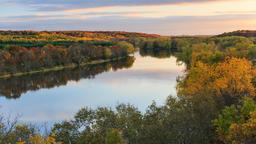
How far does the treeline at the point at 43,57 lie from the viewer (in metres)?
55.4

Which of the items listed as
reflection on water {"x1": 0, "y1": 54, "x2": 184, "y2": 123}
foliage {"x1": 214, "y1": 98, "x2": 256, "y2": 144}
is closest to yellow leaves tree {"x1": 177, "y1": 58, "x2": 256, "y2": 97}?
foliage {"x1": 214, "y1": 98, "x2": 256, "y2": 144}

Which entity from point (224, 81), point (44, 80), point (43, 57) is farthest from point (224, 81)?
point (43, 57)

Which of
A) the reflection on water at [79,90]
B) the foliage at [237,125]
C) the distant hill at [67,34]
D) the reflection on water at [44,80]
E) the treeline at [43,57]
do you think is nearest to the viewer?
the foliage at [237,125]

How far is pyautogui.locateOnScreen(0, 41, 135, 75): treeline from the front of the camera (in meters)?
55.4

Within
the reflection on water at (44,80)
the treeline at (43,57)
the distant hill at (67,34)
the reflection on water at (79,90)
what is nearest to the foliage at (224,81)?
the reflection on water at (79,90)

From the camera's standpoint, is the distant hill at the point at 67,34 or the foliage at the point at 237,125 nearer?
the foliage at the point at 237,125

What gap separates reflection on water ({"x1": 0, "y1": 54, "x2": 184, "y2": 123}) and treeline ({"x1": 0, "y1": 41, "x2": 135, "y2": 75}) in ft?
9.96

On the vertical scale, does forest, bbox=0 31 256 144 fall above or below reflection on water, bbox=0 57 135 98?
above

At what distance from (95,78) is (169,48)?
53363 millimetres

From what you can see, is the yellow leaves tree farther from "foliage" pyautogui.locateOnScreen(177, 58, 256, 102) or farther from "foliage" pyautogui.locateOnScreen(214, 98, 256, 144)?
"foliage" pyautogui.locateOnScreen(214, 98, 256, 144)

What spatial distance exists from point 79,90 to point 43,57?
63.6 ft

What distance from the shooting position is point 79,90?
4159cm

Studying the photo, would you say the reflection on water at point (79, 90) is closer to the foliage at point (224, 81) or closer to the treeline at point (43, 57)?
the treeline at point (43, 57)

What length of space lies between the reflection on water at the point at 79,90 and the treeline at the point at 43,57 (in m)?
3.04
